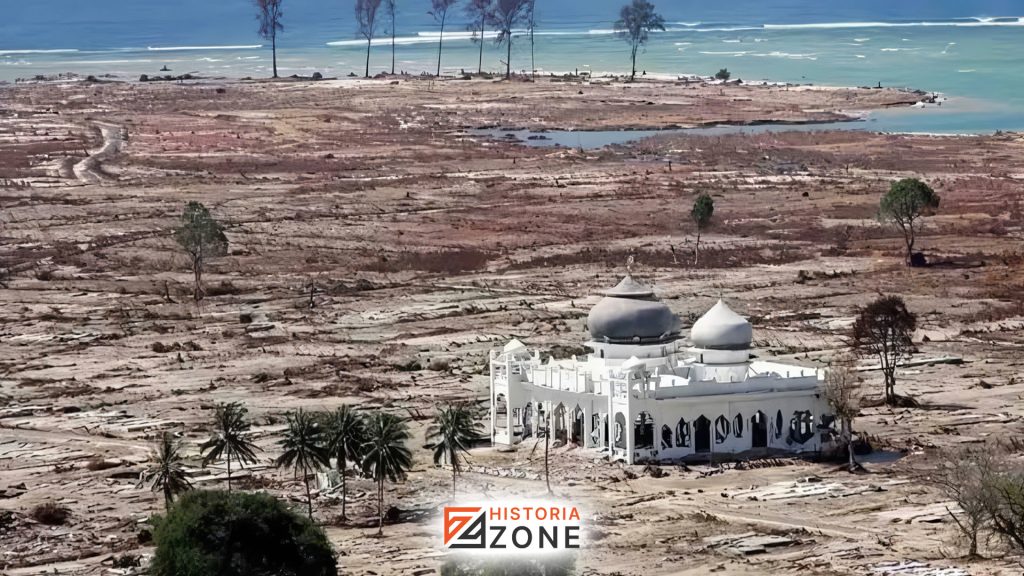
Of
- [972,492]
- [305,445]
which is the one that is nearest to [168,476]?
[305,445]

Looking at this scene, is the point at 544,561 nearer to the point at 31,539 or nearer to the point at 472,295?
the point at 31,539

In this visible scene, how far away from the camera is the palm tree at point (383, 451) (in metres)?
43.3

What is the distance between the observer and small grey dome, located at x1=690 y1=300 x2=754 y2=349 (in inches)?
1977

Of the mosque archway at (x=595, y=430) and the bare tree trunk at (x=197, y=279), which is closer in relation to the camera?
the mosque archway at (x=595, y=430)

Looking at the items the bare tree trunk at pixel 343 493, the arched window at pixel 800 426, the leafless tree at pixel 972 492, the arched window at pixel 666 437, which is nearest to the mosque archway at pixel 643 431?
the arched window at pixel 666 437

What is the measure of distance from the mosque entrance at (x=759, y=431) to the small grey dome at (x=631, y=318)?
121 inches

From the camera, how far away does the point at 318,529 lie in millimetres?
36750

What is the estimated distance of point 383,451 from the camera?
142 ft

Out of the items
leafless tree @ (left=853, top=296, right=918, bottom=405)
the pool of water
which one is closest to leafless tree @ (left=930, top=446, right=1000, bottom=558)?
leafless tree @ (left=853, top=296, right=918, bottom=405)

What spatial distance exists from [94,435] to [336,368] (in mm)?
10253

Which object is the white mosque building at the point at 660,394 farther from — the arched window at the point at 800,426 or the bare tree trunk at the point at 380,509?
the bare tree trunk at the point at 380,509

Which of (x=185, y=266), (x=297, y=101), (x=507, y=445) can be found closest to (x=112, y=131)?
(x=297, y=101)

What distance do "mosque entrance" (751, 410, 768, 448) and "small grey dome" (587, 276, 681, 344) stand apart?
3075 millimetres

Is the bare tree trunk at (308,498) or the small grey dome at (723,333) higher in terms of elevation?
the small grey dome at (723,333)
